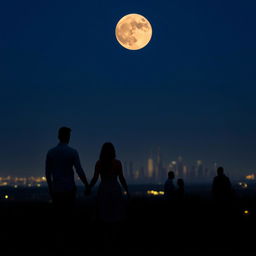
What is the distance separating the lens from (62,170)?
9.17 m

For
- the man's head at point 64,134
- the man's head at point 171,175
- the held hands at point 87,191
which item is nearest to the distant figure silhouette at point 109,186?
the held hands at point 87,191

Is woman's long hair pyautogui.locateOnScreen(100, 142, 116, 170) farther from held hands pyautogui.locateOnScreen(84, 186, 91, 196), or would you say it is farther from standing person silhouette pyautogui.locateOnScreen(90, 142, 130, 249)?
held hands pyautogui.locateOnScreen(84, 186, 91, 196)

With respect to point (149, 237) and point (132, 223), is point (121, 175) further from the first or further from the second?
point (132, 223)

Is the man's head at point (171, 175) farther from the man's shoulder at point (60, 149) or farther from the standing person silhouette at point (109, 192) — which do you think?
the man's shoulder at point (60, 149)

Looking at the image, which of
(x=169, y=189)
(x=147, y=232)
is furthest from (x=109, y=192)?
(x=169, y=189)

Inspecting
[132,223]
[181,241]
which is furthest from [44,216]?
[181,241]

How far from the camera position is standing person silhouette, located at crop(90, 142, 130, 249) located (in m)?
8.95

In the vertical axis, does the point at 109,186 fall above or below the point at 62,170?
below

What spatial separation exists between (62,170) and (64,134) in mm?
690

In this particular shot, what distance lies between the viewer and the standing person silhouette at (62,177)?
908cm

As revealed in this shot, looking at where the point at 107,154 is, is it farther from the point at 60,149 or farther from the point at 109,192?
the point at 60,149

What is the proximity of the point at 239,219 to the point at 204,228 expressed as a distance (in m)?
2.52

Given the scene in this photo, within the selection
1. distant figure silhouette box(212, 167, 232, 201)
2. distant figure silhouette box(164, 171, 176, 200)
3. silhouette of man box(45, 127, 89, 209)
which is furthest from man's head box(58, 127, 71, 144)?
distant figure silhouette box(164, 171, 176, 200)

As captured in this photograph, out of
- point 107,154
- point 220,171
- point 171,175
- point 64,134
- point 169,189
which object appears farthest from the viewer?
point 169,189
